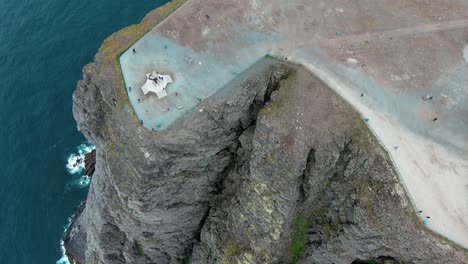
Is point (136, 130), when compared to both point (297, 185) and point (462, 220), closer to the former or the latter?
point (297, 185)

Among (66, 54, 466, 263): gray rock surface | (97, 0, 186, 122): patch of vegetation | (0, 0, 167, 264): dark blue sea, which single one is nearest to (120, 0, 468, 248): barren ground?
(97, 0, 186, 122): patch of vegetation

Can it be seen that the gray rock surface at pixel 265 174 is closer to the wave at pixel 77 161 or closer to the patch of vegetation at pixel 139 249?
the patch of vegetation at pixel 139 249

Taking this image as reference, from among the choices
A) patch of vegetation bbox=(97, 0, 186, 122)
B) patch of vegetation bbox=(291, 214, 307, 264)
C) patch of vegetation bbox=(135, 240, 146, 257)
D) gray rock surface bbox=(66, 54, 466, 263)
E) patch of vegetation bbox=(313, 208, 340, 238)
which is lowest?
patch of vegetation bbox=(135, 240, 146, 257)

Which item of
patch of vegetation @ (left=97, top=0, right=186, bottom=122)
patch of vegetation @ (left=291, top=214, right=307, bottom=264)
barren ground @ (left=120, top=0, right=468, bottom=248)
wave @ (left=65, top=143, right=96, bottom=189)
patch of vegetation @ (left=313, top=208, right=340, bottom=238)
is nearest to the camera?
barren ground @ (left=120, top=0, right=468, bottom=248)

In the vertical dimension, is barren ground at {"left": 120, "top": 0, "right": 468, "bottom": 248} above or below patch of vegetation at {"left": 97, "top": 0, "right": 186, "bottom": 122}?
below

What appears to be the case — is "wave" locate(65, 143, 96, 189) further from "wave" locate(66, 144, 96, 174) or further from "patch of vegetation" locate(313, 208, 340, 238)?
"patch of vegetation" locate(313, 208, 340, 238)

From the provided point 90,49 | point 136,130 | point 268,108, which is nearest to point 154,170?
point 136,130
